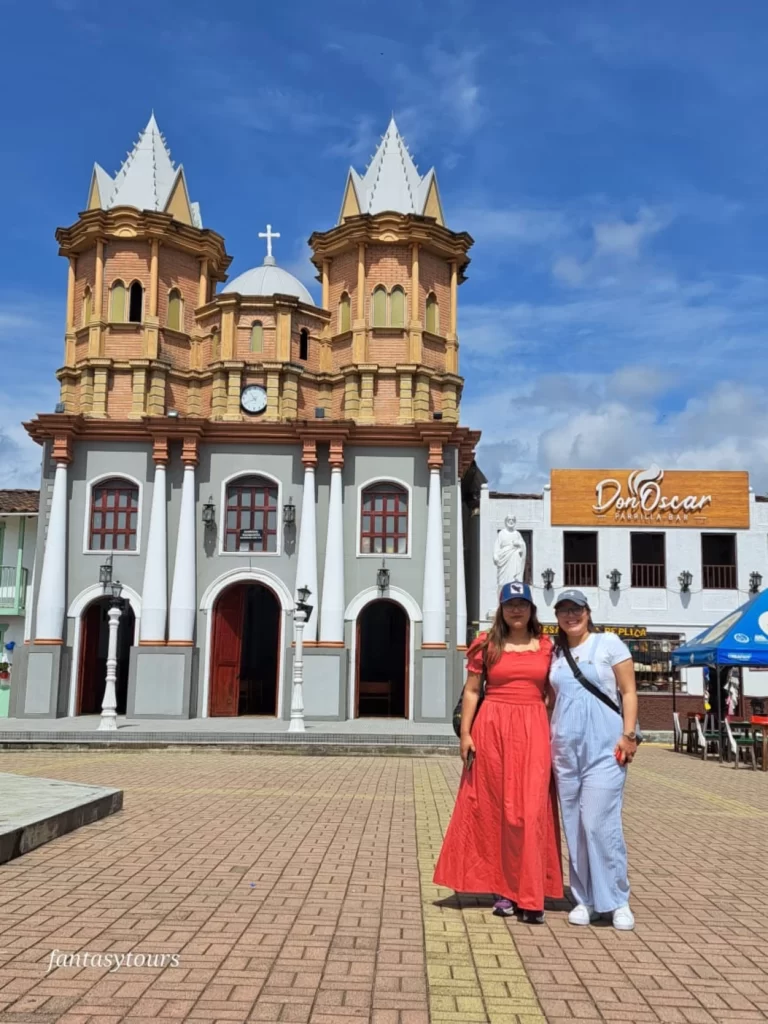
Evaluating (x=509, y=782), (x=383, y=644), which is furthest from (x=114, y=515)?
(x=509, y=782)

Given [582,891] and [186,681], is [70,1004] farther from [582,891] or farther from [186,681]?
[186,681]

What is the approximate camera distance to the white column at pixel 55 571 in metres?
25.8

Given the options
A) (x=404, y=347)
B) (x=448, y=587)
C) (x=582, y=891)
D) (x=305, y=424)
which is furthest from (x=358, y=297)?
(x=582, y=891)

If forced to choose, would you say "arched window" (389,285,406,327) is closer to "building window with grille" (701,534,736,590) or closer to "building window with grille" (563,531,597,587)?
"building window with grille" (563,531,597,587)

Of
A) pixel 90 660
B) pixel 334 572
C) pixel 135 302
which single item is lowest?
pixel 90 660

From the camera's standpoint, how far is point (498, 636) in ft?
20.0

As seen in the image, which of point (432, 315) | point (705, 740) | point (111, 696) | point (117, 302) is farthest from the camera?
point (432, 315)

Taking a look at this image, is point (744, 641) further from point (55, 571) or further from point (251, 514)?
point (55, 571)

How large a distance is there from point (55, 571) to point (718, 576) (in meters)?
19.8

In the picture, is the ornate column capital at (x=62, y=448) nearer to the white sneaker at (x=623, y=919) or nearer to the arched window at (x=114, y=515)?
the arched window at (x=114, y=515)

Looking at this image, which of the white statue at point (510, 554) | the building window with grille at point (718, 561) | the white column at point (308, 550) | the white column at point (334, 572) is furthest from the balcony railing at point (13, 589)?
the building window with grille at point (718, 561)

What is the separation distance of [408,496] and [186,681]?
295 inches

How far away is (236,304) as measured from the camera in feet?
92.3

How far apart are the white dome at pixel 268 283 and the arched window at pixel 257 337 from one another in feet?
4.76
